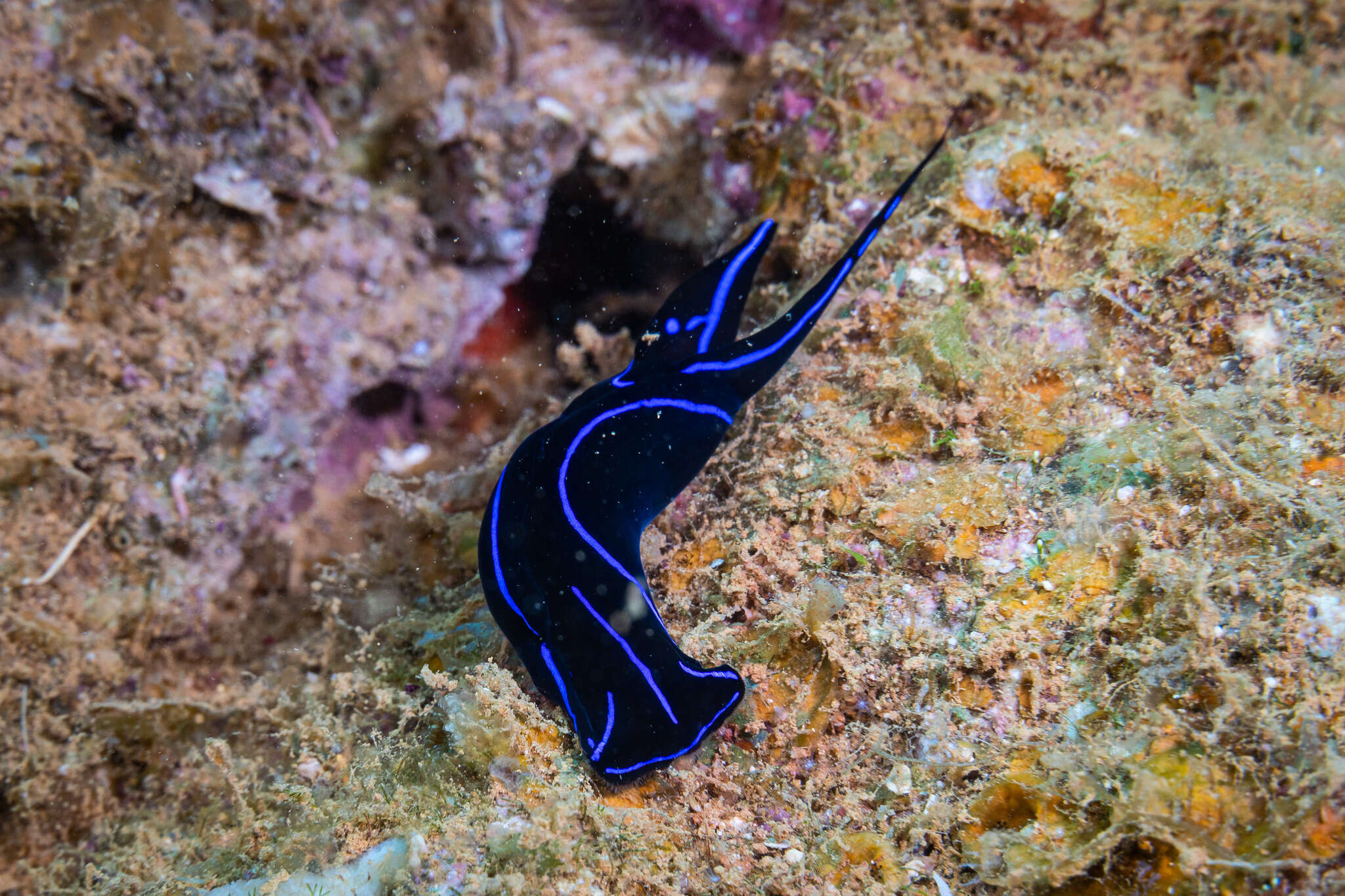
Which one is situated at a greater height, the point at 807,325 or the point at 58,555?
the point at 807,325

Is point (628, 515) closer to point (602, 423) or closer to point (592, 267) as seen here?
point (602, 423)

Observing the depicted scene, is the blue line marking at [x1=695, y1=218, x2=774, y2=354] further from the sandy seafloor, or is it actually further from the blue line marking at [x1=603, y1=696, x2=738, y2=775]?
the blue line marking at [x1=603, y1=696, x2=738, y2=775]

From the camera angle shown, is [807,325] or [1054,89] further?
[1054,89]

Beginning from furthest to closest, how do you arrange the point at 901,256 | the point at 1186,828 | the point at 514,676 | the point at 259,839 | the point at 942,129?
the point at 942,129 < the point at 901,256 < the point at 514,676 < the point at 259,839 < the point at 1186,828

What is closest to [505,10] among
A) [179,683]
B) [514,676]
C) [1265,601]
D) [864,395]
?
[864,395]

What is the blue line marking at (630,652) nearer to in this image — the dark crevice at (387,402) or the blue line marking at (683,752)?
the blue line marking at (683,752)

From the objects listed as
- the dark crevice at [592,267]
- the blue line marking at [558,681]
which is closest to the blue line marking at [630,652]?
the blue line marking at [558,681]

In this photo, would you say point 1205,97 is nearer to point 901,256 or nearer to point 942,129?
point 942,129
